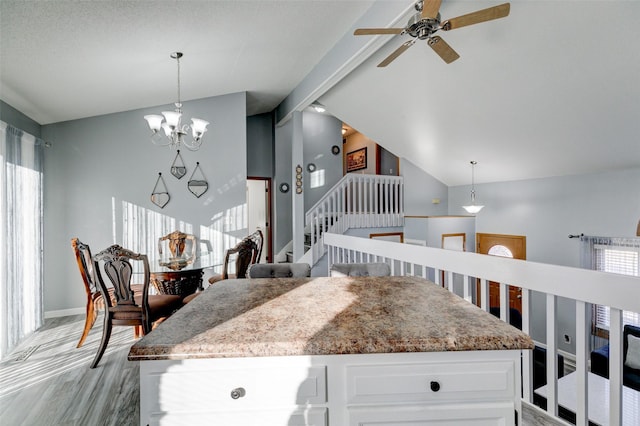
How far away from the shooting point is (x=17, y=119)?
353cm

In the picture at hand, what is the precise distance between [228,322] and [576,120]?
455cm

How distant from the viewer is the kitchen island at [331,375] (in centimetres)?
96

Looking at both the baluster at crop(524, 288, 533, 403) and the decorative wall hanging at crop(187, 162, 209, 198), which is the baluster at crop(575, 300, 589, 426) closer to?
the baluster at crop(524, 288, 533, 403)

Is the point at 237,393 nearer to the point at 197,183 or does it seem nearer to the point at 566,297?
the point at 566,297

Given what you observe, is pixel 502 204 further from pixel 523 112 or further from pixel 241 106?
pixel 241 106

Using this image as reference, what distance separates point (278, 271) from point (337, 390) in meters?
1.25

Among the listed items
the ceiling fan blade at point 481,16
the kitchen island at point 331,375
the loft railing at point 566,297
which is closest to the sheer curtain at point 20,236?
the kitchen island at point 331,375

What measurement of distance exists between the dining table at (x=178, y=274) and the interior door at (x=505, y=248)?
216 inches

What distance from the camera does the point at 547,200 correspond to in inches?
219

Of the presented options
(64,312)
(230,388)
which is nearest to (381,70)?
(230,388)

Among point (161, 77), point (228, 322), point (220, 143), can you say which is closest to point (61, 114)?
point (161, 77)

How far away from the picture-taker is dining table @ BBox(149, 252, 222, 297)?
3.15 metres

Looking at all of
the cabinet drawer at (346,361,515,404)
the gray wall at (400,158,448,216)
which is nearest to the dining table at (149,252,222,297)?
the cabinet drawer at (346,361,515,404)

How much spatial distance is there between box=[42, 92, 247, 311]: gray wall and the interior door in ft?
16.8
